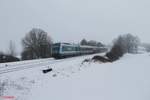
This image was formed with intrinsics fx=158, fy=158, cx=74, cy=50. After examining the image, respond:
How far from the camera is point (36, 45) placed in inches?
1905

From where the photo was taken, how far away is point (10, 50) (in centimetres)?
7756

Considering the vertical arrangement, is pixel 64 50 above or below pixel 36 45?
below

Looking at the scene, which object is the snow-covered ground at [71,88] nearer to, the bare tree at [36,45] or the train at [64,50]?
the train at [64,50]

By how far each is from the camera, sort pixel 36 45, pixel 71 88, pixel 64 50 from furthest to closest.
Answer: pixel 36 45
pixel 64 50
pixel 71 88

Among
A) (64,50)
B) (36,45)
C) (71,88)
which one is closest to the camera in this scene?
(71,88)

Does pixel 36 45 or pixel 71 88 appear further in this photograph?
pixel 36 45

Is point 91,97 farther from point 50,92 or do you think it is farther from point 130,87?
point 130,87

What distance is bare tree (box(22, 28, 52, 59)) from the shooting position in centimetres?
4716

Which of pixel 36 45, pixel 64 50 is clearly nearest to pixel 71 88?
pixel 64 50

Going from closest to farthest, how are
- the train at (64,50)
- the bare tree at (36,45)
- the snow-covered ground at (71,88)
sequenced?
the snow-covered ground at (71,88)
the train at (64,50)
the bare tree at (36,45)

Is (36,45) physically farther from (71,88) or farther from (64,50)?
(71,88)

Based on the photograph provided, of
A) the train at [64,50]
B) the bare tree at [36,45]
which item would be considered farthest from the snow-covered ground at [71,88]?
the bare tree at [36,45]

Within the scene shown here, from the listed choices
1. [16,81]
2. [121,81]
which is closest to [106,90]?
[121,81]

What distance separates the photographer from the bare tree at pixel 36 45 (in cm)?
4716
